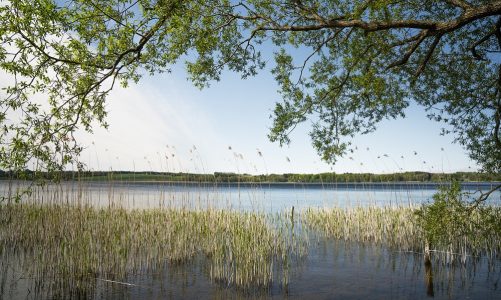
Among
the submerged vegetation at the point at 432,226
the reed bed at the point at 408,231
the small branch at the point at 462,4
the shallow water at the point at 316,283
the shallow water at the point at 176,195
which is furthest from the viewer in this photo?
the reed bed at the point at 408,231

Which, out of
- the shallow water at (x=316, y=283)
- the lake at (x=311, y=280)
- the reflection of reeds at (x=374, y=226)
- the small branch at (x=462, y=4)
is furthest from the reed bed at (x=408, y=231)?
the small branch at (x=462, y=4)

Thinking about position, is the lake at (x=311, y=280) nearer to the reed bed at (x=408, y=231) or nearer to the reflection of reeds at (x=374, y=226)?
the reed bed at (x=408, y=231)

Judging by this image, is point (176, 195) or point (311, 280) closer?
point (311, 280)

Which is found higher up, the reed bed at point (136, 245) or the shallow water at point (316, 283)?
the reed bed at point (136, 245)

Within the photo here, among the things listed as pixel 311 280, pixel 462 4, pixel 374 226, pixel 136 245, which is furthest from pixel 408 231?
pixel 136 245

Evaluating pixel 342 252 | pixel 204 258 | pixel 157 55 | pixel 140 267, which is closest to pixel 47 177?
pixel 140 267

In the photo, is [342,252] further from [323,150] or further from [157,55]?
[157,55]

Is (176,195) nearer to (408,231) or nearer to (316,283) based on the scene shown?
(316,283)

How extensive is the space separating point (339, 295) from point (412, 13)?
8629 mm

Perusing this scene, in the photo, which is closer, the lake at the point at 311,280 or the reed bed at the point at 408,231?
the lake at the point at 311,280

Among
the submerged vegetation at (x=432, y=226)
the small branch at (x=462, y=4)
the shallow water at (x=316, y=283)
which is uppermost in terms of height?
the small branch at (x=462, y=4)

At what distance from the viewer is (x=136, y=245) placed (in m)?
9.53

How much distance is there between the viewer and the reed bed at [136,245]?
7.46m

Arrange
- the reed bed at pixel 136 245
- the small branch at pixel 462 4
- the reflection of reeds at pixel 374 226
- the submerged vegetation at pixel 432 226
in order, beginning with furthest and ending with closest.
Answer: the reflection of reeds at pixel 374 226 < the submerged vegetation at pixel 432 226 < the small branch at pixel 462 4 < the reed bed at pixel 136 245
